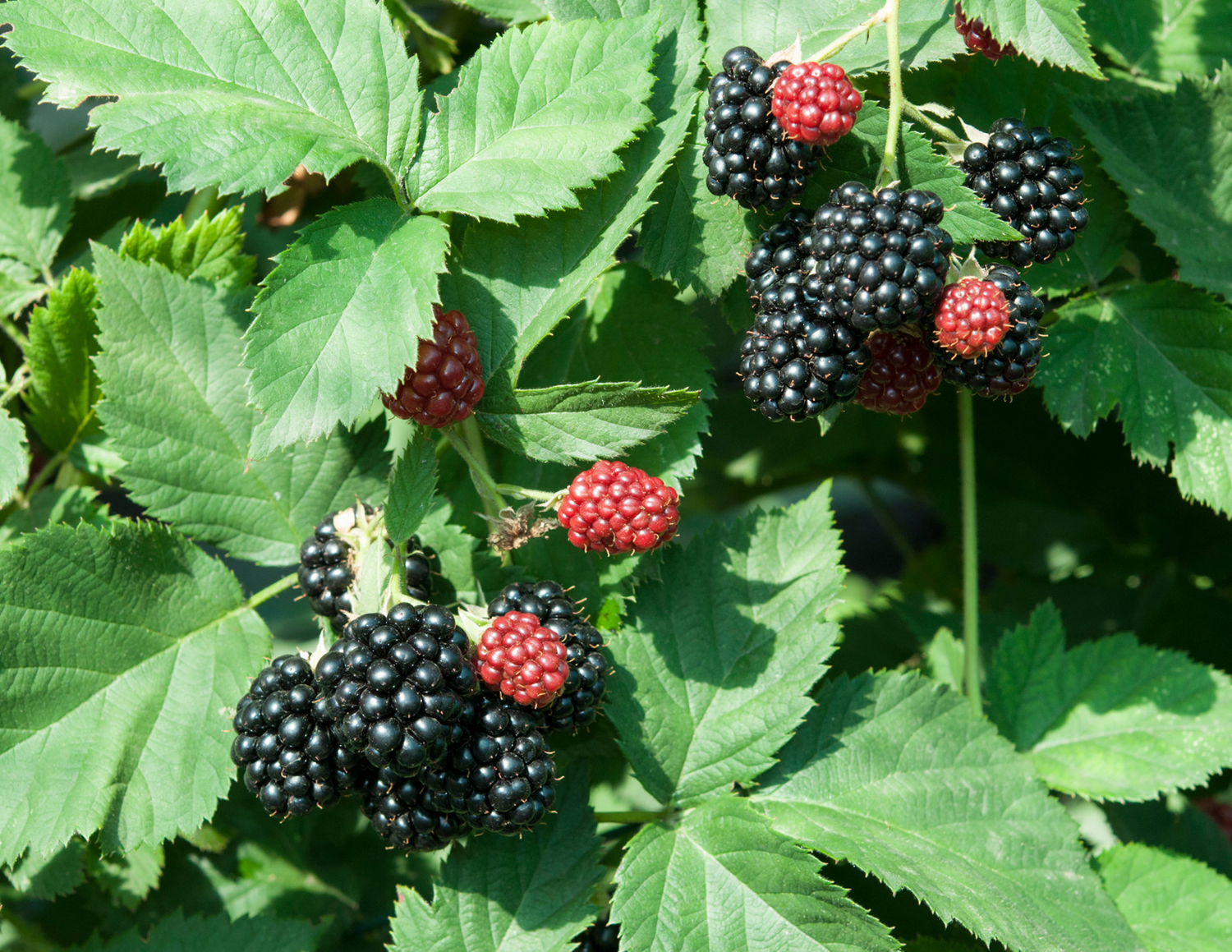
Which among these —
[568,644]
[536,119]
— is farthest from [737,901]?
[536,119]

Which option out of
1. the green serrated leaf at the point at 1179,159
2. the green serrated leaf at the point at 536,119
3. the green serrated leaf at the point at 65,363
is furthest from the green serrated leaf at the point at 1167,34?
the green serrated leaf at the point at 65,363

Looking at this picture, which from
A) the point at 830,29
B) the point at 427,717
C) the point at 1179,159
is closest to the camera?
the point at 427,717

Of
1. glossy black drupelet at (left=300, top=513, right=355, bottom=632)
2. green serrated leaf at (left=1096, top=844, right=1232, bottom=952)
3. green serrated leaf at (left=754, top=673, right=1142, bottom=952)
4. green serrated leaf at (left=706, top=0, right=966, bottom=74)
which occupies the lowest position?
green serrated leaf at (left=1096, top=844, right=1232, bottom=952)

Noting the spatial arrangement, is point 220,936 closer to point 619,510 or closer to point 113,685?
point 113,685

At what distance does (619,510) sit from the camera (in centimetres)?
129

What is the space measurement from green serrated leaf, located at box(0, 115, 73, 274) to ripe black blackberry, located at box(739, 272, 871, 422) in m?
1.39

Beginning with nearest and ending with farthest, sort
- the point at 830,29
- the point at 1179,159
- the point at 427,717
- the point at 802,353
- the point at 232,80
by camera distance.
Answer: the point at 427,717
the point at 802,353
the point at 232,80
the point at 830,29
the point at 1179,159

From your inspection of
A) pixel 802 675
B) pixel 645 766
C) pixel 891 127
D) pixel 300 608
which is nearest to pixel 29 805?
pixel 645 766

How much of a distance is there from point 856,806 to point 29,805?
4.31 feet

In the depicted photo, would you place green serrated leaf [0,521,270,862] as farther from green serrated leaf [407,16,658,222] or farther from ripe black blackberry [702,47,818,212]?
ripe black blackberry [702,47,818,212]

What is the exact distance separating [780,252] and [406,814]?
981 mm

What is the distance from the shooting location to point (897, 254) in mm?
1262

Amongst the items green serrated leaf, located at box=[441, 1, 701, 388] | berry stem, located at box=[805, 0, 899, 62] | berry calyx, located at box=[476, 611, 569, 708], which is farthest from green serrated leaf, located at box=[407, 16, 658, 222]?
berry calyx, located at box=[476, 611, 569, 708]

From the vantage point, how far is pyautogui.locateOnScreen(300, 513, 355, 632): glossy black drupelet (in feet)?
4.73
